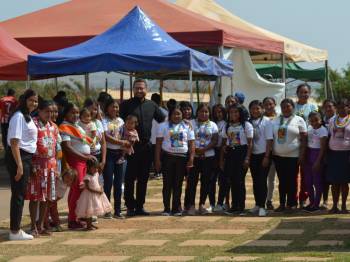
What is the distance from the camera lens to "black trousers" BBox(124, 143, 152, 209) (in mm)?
13039

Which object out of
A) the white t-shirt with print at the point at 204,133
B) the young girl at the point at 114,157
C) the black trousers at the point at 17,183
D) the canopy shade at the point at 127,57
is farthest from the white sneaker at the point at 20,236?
the canopy shade at the point at 127,57

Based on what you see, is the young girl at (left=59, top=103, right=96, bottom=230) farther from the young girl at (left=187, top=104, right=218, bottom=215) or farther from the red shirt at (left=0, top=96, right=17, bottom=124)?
the red shirt at (left=0, top=96, right=17, bottom=124)

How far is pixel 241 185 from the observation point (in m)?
13.0

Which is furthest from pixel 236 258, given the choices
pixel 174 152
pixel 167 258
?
pixel 174 152

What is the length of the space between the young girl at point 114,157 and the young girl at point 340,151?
2778 millimetres

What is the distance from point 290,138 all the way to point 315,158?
1.53 feet

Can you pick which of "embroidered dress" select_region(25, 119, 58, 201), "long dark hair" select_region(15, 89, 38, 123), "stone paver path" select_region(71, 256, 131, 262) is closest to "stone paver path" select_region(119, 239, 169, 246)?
"stone paver path" select_region(71, 256, 131, 262)

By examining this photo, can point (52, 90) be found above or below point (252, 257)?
above

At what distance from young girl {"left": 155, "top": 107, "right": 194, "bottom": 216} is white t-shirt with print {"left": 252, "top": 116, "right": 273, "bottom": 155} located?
2.94 feet

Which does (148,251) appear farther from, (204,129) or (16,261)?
(204,129)

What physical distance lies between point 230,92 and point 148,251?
33.9ft

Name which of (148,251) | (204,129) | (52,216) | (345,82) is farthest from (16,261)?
(345,82)

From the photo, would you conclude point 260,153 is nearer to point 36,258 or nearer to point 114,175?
point 114,175

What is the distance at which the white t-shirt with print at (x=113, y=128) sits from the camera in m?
12.7
